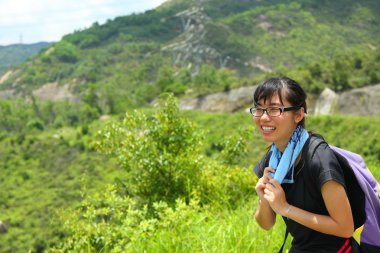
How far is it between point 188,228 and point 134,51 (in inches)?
4105

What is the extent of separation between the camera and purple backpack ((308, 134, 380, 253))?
6.94 feet

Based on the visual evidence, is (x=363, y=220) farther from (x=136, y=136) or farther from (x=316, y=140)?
(x=136, y=136)

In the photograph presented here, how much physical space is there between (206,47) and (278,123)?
96.4 meters

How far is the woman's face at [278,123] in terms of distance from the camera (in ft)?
7.32

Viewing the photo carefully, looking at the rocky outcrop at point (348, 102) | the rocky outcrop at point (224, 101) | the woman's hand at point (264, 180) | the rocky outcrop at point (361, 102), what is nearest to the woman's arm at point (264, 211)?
the woman's hand at point (264, 180)

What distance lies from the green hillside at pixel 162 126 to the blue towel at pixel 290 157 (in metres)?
1.41

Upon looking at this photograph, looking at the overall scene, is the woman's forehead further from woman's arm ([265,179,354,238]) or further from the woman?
woman's arm ([265,179,354,238])

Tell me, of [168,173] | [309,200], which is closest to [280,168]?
[309,200]

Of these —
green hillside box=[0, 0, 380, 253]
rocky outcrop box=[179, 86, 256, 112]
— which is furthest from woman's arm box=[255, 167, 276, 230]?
rocky outcrop box=[179, 86, 256, 112]

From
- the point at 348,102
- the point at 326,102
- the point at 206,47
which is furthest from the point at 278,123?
the point at 206,47

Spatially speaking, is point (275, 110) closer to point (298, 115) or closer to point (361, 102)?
point (298, 115)

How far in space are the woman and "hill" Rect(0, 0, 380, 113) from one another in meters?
68.9

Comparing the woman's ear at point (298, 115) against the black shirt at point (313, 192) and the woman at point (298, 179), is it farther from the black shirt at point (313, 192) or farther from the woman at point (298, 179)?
the black shirt at point (313, 192)

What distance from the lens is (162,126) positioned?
7.37 meters
